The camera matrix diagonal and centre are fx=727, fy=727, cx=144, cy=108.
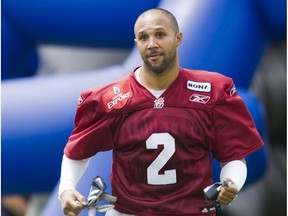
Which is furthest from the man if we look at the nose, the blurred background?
the blurred background

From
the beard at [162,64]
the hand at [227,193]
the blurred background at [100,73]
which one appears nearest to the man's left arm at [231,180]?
the hand at [227,193]

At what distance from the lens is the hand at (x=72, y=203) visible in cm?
129

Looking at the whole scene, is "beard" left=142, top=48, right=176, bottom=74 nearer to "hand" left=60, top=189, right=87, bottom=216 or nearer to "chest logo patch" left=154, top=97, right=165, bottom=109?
"chest logo patch" left=154, top=97, right=165, bottom=109

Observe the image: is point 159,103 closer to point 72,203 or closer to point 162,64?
point 162,64

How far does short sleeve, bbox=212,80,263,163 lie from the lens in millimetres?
1380

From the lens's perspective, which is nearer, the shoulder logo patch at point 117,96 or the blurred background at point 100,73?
the shoulder logo patch at point 117,96

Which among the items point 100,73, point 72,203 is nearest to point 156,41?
point 72,203

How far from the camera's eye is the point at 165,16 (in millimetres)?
1339

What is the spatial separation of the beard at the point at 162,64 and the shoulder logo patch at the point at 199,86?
0.20ft

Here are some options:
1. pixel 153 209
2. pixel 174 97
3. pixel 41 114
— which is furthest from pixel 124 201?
pixel 41 114

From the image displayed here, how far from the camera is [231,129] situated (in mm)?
1392

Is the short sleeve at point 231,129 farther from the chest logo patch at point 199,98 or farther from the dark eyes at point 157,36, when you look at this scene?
the dark eyes at point 157,36

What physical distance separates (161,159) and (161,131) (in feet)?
0.17

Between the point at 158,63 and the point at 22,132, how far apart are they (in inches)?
29.5
